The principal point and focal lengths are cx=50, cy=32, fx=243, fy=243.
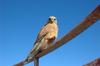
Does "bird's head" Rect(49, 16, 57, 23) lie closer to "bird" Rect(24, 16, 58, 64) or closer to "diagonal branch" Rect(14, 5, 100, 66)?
"bird" Rect(24, 16, 58, 64)

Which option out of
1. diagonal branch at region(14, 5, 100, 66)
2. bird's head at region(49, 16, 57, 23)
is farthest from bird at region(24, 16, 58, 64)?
diagonal branch at region(14, 5, 100, 66)

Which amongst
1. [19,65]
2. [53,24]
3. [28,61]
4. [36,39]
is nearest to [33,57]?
[28,61]

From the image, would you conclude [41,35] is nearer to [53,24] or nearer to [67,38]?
[53,24]

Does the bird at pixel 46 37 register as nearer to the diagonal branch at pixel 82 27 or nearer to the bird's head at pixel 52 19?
the bird's head at pixel 52 19

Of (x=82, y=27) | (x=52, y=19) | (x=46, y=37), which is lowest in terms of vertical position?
(x=82, y=27)

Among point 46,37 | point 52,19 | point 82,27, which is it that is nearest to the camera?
point 82,27

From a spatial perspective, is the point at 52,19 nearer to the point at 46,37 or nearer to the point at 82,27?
the point at 46,37

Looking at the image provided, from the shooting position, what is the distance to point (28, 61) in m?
3.37

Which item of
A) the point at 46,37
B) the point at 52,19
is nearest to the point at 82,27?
the point at 46,37

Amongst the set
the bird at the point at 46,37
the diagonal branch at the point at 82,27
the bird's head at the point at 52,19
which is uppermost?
the bird's head at the point at 52,19

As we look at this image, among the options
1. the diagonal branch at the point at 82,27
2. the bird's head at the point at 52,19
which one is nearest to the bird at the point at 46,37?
the bird's head at the point at 52,19

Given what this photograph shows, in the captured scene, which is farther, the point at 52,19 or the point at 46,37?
the point at 52,19

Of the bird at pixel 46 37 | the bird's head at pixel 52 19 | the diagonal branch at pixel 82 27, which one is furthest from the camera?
the bird's head at pixel 52 19

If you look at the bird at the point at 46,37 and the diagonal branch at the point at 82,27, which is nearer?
the diagonal branch at the point at 82,27
